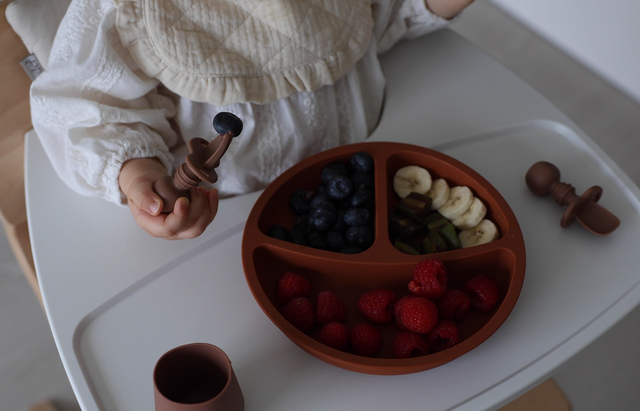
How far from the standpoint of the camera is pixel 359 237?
2.76ft

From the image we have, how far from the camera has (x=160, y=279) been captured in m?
0.83

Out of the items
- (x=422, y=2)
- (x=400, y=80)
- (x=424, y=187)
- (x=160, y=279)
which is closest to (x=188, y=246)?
(x=160, y=279)

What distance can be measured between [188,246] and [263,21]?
422 millimetres

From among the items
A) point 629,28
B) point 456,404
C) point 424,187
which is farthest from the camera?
point 629,28

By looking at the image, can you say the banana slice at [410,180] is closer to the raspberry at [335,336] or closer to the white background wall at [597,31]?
the raspberry at [335,336]

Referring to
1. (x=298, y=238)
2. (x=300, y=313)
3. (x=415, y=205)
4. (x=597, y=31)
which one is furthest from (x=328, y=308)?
(x=597, y=31)

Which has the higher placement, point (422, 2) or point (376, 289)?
point (422, 2)

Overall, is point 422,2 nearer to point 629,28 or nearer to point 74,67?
point 74,67

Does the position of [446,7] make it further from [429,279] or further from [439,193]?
[429,279]

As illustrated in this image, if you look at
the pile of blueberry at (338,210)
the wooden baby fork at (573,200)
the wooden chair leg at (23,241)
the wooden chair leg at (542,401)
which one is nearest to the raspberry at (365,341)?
the pile of blueberry at (338,210)

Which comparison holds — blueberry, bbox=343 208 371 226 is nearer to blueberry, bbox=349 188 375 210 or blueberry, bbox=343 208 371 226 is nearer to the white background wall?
blueberry, bbox=349 188 375 210

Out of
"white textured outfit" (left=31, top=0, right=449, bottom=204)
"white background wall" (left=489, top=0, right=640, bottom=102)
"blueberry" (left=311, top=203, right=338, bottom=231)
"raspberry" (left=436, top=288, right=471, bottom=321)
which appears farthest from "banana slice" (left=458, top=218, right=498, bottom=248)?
"white background wall" (left=489, top=0, right=640, bottom=102)

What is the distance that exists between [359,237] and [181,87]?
40 centimetres

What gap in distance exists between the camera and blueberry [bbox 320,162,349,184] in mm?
904
